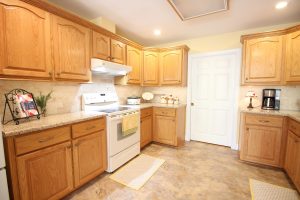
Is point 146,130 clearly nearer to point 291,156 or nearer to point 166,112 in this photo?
point 166,112

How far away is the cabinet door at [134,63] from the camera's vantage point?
2883 millimetres

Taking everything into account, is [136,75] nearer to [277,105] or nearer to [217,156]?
[217,156]

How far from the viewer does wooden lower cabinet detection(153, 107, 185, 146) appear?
9.86 ft

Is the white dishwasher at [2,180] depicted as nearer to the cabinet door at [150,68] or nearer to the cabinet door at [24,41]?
the cabinet door at [24,41]

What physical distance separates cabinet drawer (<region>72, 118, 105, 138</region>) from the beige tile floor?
2.40 ft

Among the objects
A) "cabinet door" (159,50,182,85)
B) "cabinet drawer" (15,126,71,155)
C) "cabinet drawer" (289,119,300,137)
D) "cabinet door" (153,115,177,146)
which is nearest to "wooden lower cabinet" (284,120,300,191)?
"cabinet drawer" (289,119,300,137)

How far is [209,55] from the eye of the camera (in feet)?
10.5

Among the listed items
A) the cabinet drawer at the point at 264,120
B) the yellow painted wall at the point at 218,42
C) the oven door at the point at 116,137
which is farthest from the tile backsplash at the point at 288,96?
the oven door at the point at 116,137

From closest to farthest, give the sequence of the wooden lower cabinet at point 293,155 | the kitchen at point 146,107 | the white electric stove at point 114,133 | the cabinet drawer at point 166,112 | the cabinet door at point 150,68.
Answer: the kitchen at point 146,107 < the wooden lower cabinet at point 293,155 < the white electric stove at point 114,133 < the cabinet drawer at point 166,112 < the cabinet door at point 150,68

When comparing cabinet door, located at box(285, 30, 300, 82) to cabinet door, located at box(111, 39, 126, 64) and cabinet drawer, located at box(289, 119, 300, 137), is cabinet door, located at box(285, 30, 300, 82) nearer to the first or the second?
cabinet drawer, located at box(289, 119, 300, 137)

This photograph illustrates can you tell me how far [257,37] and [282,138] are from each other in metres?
1.67

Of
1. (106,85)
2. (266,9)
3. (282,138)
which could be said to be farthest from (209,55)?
(106,85)

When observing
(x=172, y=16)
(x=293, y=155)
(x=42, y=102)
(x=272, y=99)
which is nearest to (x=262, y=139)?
(x=293, y=155)

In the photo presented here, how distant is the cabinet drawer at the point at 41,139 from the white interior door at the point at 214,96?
2769mm
